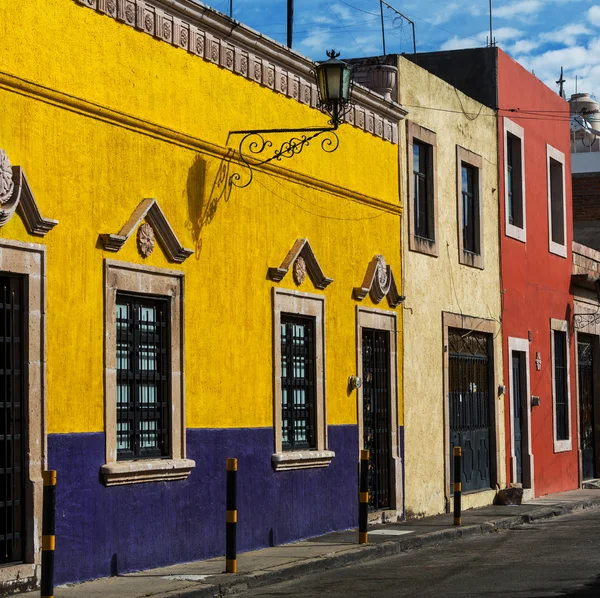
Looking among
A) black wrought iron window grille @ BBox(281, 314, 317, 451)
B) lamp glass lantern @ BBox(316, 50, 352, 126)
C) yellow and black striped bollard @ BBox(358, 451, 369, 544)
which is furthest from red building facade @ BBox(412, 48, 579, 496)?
lamp glass lantern @ BBox(316, 50, 352, 126)

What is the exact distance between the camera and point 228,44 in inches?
558

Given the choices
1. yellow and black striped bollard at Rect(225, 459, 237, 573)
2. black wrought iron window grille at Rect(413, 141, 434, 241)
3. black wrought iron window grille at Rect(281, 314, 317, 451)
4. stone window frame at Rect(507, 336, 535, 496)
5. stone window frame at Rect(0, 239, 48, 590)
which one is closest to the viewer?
stone window frame at Rect(0, 239, 48, 590)

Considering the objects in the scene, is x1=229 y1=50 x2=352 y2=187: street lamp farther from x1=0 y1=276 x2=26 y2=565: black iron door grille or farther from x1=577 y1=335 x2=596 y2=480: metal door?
x1=577 y1=335 x2=596 y2=480: metal door

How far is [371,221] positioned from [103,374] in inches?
262

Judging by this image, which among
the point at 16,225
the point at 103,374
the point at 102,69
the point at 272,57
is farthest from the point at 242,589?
the point at 272,57

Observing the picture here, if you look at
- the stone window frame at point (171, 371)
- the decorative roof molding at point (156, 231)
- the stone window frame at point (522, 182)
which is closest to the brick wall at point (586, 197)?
the stone window frame at point (522, 182)

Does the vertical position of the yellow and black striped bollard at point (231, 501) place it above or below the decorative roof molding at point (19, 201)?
below

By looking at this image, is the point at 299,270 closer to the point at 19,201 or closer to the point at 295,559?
the point at 295,559

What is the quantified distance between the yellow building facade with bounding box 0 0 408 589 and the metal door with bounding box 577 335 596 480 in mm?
10694

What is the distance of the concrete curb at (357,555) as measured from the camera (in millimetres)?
11281

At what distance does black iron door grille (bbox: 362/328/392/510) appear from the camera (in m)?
17.6

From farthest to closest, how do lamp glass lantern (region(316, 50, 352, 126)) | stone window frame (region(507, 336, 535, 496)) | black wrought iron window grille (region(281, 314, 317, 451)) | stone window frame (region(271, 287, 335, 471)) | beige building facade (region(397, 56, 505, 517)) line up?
stone window frame (region(507, 336, 535, 496)) < beige building facade (region(397, 56, 505, 517)) < black wrought iron window grille (region(281, 314, 317, 451)) < stone window frame (region(271, 287, 335, 471)) < lamp glass lantern (region(316, 50, 352, 126))

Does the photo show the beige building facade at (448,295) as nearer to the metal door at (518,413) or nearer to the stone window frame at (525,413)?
the stone window frame at (525,413)

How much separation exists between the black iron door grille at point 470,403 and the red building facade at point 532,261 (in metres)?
0.81
